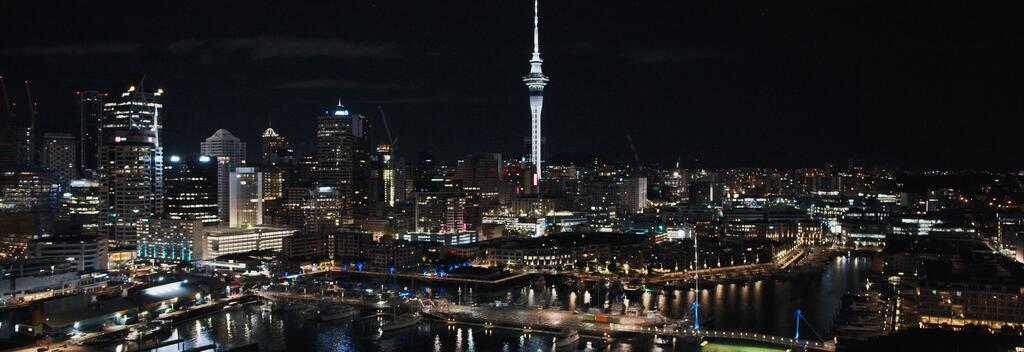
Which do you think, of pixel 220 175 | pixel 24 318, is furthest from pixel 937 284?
pixel 220 175

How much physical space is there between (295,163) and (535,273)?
823 inches

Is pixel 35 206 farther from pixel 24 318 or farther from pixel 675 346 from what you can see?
pixel 675 346

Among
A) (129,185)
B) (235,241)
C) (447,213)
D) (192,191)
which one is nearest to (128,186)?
(129,185)

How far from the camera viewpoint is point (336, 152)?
32312mm

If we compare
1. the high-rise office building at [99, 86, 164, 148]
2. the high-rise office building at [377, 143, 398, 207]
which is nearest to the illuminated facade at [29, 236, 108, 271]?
the high-rise office building at [99, 86, 164, 148]

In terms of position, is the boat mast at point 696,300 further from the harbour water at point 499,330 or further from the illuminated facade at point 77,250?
the illuminated facade at point 77,250

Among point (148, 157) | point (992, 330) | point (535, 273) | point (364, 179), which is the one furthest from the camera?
point (364, 179)

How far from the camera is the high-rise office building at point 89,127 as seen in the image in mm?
35344

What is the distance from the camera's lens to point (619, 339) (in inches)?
457

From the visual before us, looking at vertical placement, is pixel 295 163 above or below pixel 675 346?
above

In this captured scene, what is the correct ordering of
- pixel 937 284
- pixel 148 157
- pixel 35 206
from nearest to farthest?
pixel 937 284
pixel 148 157
pixel 35 206

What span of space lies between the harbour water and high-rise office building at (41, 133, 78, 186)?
22.6 meters

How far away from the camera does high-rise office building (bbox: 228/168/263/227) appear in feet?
85.6

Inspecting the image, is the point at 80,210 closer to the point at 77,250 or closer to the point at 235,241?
the point at 235,241
